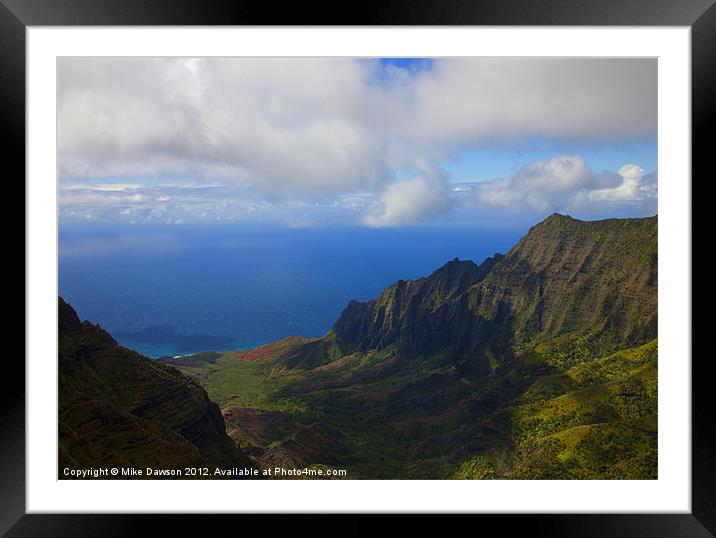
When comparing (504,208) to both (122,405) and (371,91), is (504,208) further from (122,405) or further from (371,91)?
(122,405)

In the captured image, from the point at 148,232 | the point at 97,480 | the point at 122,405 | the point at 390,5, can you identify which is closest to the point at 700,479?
the point at 390,5

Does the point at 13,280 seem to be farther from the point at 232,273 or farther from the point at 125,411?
the point at 232,273

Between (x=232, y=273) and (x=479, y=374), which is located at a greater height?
(x=232, y=273)

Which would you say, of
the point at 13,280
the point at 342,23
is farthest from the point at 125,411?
the point at 342,23

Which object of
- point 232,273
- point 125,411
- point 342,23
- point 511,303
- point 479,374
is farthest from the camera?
point 511,303

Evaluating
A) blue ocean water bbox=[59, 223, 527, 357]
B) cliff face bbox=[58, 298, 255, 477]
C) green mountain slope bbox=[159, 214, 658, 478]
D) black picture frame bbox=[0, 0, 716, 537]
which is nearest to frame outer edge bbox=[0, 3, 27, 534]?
black picture frame bbox=[0, 0, 716, 537]

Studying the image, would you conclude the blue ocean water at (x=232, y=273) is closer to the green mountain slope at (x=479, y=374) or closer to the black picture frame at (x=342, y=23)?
the green mountain slope at (x=479, y=374)
